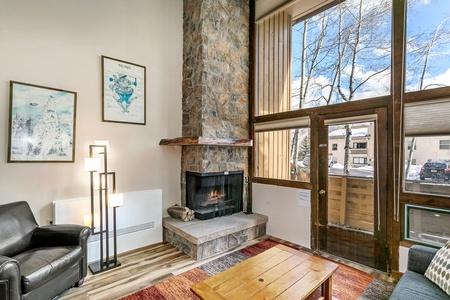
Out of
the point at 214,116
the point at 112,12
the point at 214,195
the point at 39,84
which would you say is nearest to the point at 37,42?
the point at 39,84

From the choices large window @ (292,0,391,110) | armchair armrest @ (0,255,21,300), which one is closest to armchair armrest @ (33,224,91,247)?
armchair armrest @ (0,255,21,300)

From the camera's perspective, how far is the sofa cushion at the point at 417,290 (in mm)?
1641

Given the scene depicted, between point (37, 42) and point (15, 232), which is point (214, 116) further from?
point (15, 232)

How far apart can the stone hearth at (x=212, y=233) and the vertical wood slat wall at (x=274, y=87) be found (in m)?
0.95

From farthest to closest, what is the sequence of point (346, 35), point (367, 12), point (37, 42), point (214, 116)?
1. point (214, 116)
2. point (346, 35)
3. point (367, 12)
4. point (37, 42)

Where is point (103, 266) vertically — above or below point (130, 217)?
below

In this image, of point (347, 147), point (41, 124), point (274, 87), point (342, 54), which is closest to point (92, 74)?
point (41, 124)

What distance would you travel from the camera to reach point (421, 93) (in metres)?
2.54

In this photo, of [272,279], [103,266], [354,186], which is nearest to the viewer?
[272,279]

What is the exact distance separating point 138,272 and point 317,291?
2.11 metres

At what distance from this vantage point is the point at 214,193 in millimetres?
4008

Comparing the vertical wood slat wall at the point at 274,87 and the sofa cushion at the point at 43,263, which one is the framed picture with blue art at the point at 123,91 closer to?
the sofa cushion at the point at 43,263

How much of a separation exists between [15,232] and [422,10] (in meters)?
5.11

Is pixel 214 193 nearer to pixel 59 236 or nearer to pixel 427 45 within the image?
pixel 59 236
